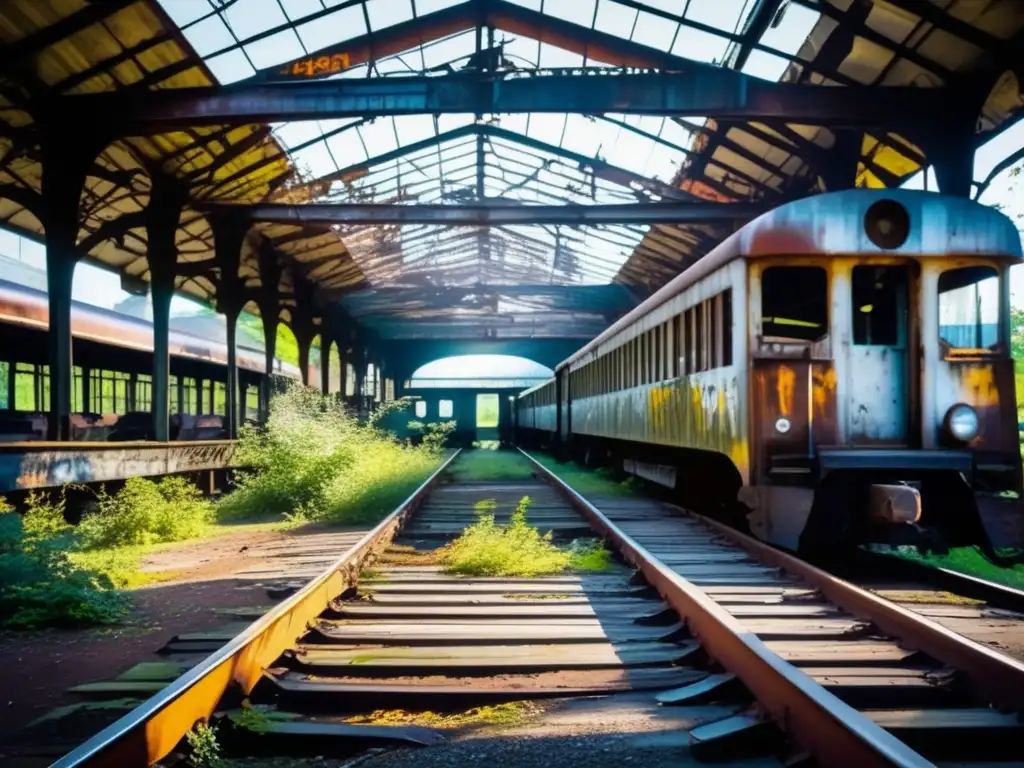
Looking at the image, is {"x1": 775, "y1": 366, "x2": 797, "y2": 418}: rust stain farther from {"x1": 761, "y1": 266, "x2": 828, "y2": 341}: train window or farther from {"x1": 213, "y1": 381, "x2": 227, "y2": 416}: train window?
{"x1": 213, "y1": 381, "x2": 227, "y2": 416}: train window

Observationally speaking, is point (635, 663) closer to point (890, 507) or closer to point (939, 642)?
point (939, 642)

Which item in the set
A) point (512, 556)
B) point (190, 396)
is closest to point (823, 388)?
point (512, 556)

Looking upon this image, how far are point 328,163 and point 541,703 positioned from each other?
16431mm

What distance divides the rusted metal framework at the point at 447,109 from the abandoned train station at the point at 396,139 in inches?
1.6

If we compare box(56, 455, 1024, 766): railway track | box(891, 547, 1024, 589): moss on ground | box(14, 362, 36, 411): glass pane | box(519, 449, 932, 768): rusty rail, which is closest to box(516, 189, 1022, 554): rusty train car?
box(56, 455, 1024, 766): railway track

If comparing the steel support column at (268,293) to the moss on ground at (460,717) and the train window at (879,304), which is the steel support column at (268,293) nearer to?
the train window at (879,304)

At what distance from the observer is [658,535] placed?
360 inches

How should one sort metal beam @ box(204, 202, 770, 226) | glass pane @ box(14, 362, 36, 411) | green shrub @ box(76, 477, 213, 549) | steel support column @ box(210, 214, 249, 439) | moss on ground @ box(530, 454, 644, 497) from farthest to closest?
steel support column @ box(210, 214, 249, 439) < metal beam @ box(204, 202, 770, 226) < glass pane @ box(14, 362, 36, 411) < moss on ground @ box(530, 454, 644, 497) < green shrub @ box(76, 477, 213, 549)

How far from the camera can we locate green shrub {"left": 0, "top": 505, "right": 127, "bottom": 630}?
5766 millimetres

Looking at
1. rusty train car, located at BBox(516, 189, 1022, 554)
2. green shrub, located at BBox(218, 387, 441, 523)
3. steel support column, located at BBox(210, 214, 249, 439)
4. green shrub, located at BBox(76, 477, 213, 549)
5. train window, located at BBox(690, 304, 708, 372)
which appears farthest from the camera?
steel support column, located at BBox(210, 214, 249, 439)

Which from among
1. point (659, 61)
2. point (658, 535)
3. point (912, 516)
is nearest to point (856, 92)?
point (659, 61)

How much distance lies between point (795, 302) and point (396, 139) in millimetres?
12613

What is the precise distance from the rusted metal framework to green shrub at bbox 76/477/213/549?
333 centimetres

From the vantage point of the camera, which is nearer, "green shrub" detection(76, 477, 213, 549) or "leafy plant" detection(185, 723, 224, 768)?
"leafy plant" detection(185, 723, 224, 768)
